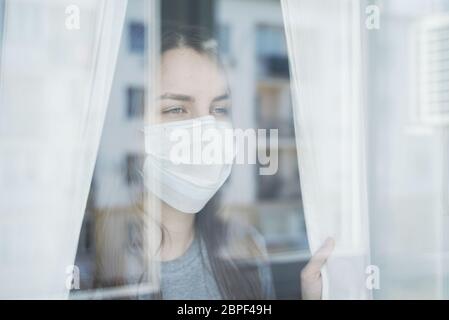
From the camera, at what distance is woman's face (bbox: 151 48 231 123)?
1173 mm

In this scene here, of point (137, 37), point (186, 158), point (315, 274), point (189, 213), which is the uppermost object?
point (137, 37)

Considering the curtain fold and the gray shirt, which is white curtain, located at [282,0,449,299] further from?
the gray shirt

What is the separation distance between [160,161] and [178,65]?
208mm

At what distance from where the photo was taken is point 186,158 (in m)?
1.17

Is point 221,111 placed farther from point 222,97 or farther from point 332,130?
point 332,130

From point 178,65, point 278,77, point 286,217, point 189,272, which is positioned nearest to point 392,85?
point 278,77

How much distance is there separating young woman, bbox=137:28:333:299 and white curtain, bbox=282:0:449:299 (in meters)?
0.08

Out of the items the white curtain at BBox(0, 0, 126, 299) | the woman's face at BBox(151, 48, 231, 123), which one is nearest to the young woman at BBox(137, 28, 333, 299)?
the woman's face at BBox(151, 48, 231, 123)

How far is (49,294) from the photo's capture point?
112 cm

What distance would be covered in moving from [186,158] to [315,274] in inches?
15.3

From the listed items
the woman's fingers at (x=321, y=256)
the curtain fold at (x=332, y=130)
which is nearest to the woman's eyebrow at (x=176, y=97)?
the curtain fold at (x=332, y=130)

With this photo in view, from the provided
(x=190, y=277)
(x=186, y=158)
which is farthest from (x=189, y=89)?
(x=190, y=277)

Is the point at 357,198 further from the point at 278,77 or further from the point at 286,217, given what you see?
the point at 278,77

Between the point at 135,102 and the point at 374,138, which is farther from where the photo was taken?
the point at 374,138
